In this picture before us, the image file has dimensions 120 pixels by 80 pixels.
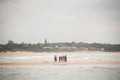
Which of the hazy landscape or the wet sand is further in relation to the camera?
the wet sand

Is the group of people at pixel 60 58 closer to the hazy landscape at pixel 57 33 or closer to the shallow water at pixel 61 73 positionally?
the hazy landscape at pixel 57 33

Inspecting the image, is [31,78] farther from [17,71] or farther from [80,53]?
[80,53]

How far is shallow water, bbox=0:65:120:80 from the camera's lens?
1022 cm

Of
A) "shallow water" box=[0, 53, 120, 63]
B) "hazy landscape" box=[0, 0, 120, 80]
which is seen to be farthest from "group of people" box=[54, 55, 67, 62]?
"shallow water" box=[0, 53, 120, 63]

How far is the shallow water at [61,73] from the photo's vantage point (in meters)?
10.2

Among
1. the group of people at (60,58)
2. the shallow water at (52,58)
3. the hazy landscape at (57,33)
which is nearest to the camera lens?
the hazy landscape at (57,33)

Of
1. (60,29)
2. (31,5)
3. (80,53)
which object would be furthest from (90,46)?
(31,5)

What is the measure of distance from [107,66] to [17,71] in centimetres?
262

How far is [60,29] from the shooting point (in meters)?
10.7

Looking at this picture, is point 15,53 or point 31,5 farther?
point 15,53

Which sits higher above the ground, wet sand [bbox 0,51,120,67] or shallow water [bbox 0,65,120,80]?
wet sand [bbox 0,51,120,67]

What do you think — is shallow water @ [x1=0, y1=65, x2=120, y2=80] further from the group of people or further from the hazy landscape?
the group of people

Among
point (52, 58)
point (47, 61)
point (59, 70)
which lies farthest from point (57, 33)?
point (47, 61)

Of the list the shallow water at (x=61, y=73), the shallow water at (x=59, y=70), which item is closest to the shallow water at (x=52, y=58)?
the shallow water at (x=59, y=70)
